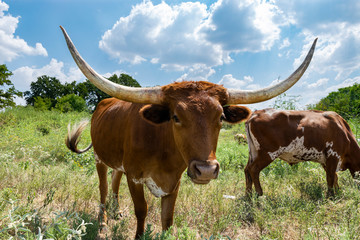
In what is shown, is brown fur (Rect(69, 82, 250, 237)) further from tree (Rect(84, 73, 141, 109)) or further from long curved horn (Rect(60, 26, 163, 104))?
tree (Rect(84, 73, 141, 109))

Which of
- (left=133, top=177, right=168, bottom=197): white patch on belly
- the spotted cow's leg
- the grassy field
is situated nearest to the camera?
the grassy field

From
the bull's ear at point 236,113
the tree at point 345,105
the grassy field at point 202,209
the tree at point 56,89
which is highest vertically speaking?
the tree at point 56,89

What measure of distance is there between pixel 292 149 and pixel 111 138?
419cm

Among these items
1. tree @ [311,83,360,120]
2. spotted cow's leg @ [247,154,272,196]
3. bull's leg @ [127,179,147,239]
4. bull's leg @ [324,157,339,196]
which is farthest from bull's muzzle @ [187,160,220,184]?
tree @ [311,83,360,120]

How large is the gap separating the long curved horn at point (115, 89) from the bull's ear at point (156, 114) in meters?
0.07

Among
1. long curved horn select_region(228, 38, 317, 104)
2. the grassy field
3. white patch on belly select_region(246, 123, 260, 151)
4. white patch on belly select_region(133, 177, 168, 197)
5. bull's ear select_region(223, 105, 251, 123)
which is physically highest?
long curved horn select_region(228, 38, 317, 104)

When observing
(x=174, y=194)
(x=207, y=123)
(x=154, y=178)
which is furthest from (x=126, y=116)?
(x=207, y=123)

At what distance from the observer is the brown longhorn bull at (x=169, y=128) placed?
2.00 metres

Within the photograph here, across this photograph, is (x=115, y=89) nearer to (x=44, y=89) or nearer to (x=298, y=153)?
(x=298, y=153)

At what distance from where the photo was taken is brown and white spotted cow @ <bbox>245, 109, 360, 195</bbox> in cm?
527

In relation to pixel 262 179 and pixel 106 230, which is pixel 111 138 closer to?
pixel 106 230

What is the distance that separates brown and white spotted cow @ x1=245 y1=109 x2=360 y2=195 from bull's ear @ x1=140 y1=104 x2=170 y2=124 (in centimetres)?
344

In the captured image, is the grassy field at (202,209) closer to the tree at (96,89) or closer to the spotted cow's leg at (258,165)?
the spotted cow's leg at (258,165)

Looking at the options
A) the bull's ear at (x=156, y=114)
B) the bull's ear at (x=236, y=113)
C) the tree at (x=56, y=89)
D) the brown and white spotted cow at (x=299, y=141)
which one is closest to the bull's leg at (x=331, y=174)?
the brown and white spotted cow at (x=299, y=141)
